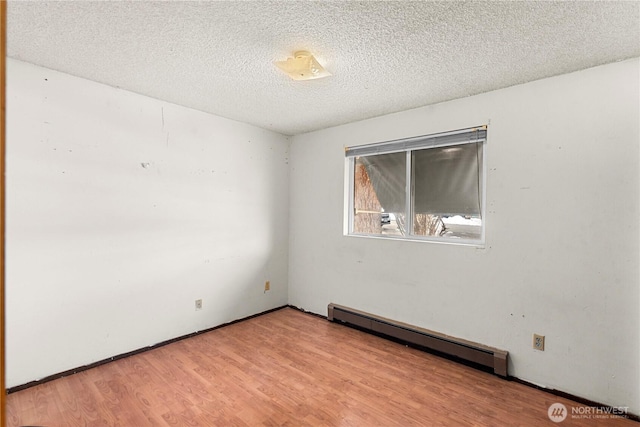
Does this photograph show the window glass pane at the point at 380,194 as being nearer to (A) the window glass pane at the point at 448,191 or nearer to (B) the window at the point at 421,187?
(B) the window at the point at 421,187

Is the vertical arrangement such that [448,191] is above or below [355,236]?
above

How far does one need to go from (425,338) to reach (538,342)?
86 centimetres

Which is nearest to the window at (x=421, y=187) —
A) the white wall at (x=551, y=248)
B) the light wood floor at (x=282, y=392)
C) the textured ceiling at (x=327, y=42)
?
the white wall at (x=551, y=248)

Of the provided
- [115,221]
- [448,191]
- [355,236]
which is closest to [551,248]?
[448,191]

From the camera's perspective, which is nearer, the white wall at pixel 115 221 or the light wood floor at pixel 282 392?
the light wood floor at pixel 282 392

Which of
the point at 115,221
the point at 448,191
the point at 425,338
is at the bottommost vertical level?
the point at 425,338

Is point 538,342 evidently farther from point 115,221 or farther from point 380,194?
point 115,221

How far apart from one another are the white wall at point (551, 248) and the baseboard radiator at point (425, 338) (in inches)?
3.7

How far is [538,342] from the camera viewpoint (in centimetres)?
226

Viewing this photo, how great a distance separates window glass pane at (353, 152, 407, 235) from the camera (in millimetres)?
3201

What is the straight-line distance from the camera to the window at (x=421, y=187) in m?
2.71

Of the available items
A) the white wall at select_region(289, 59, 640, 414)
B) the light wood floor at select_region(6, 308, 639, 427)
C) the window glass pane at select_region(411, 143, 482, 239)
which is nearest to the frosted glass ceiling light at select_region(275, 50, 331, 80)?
the white wall at select_region(289, 59, 640, 414)

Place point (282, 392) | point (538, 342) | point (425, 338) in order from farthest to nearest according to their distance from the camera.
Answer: point (425, 338) < point (538, 342) < point (282, 392)

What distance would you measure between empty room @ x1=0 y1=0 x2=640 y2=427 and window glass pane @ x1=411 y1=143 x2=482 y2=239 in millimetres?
20
